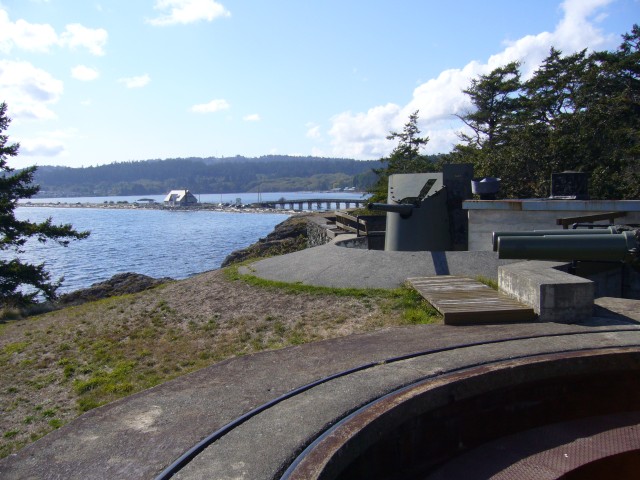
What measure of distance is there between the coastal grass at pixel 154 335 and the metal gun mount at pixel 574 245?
160cm

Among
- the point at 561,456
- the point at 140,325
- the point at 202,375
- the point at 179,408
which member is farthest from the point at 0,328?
the point at 561,456

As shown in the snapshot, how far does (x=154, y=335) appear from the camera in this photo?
7531 mm

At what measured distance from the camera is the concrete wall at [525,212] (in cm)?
1051

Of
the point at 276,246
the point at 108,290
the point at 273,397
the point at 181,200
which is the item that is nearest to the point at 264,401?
the point at 273,397

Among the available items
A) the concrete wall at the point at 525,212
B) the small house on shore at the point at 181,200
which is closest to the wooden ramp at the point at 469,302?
the concrete wall at the point at 525,212

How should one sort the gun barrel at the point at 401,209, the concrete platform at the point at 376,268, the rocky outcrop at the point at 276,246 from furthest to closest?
the rocky outcrop at the point at 276,246, the gun barrel at the point at 401,209, the concrete platform at the point at 376,268

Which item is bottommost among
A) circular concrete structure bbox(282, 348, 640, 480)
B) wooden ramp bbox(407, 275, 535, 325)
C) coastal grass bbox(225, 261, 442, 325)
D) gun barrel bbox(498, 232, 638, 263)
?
circular concrete structure bbox(282, 348, 640, 480)

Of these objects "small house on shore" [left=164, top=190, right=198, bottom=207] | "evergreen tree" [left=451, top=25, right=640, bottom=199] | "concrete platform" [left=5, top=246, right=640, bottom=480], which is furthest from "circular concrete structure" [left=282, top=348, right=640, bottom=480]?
"small house on shore" [left=164, top=190, right=198, bottom=207]

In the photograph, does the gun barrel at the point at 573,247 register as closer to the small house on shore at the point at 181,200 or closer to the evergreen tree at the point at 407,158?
the evergreen tree at the point at 407,158

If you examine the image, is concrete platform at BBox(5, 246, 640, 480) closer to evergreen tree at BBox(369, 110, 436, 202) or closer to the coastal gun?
the coastal gun

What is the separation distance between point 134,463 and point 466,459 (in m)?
2.69

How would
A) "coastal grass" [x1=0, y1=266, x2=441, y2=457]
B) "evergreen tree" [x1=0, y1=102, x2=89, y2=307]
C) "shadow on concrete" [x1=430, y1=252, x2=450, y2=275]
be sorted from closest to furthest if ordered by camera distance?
"coastal grass" [x1=0, y1=266, x2=441, y2=457] → "shadow on concrete" [x1=430, y1=252, x2=450, y2=275] → "evergreen tree" [x1=0, y1=102, x2=89, y2=307]

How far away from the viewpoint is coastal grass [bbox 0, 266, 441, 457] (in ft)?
18.1

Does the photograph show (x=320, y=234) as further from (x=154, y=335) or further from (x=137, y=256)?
(x=137, y=256)
